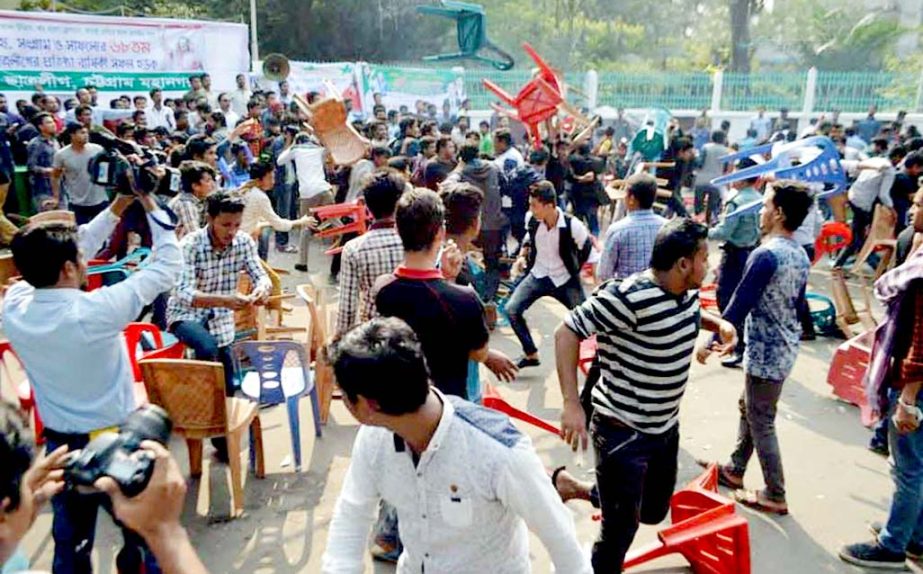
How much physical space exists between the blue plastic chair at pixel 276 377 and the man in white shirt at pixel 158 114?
920 cm

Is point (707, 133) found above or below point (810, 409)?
above

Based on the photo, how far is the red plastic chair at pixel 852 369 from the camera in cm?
524

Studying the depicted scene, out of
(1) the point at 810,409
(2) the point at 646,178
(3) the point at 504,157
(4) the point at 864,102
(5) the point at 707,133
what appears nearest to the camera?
(2) the point at 646,178

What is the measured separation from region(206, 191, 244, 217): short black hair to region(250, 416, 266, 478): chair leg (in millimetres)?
1217

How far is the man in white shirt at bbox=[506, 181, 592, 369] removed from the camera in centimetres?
542

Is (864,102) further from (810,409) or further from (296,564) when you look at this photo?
(296,564)

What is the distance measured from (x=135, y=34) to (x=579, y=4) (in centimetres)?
3448

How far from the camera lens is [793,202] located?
3.65 metres

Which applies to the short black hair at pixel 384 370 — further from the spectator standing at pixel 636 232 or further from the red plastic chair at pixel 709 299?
the red plastic chair at pixel 709 299

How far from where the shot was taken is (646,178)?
4.88 meters

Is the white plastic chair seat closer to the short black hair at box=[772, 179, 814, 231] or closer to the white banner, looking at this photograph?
the short black hair at box=[772, 179, 814, 231]

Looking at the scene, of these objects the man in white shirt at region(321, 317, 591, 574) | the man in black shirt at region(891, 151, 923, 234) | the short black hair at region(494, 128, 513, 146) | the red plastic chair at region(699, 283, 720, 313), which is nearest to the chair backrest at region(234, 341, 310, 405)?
the man in white shirt at region(321, 317, 591, 574)

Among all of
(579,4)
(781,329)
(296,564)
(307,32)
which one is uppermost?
(579,4)

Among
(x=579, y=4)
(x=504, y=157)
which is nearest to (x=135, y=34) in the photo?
(x=504, y=157)
